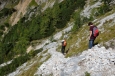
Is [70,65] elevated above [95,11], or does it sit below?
above

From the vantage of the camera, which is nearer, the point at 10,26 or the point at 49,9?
the point at 49,9

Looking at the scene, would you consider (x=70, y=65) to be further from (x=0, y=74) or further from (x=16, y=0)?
(x=16, y=0)

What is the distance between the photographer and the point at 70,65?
26.7 metres

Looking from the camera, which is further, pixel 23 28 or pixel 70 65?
pixel 23 28

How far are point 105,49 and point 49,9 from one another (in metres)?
101

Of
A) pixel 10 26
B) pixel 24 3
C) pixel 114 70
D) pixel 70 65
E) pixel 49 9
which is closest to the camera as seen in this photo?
pixel 114 70

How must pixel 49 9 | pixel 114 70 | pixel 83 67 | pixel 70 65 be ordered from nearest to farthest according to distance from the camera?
1. pixel 114 70
2. pixel 83 67
3. pixel 70 65
4. pixel 49 9

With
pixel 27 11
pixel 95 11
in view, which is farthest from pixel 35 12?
pixel 95 11

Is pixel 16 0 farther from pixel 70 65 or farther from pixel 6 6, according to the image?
pixel 70 65

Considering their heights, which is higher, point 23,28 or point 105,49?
point 105,49

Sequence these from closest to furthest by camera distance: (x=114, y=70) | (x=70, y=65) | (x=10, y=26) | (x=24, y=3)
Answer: (x=114, y=70) → (x=70, y=65) → (x=10, y=26) → (x=24, y=3)

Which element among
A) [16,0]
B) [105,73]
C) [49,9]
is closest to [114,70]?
[105,73]

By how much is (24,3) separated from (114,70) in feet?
473

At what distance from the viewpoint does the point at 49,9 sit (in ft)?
410
